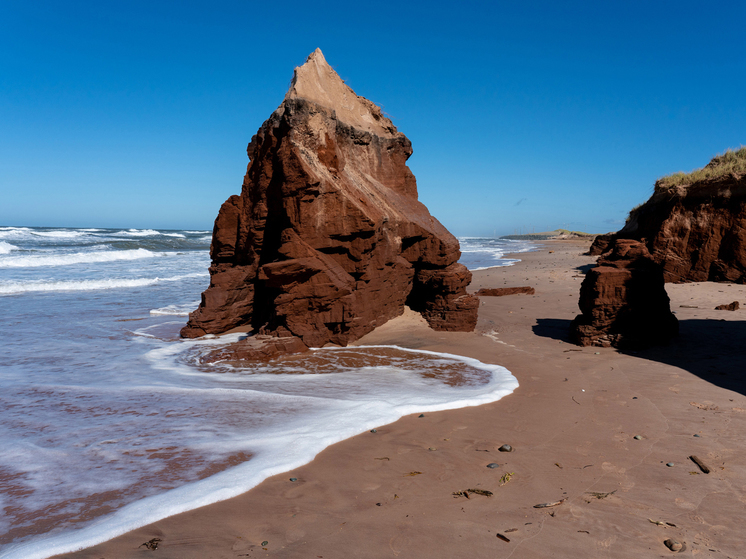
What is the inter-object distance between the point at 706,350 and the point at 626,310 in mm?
1251

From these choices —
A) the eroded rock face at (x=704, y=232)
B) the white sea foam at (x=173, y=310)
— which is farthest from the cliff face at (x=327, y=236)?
the eroded rock face at (x=704, y=232)

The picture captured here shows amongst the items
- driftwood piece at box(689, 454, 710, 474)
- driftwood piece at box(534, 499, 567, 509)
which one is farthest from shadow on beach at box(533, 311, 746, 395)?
driftwood piece at box(534, 499, 567, 509)

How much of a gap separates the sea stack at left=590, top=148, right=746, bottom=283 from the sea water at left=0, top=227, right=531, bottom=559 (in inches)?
458

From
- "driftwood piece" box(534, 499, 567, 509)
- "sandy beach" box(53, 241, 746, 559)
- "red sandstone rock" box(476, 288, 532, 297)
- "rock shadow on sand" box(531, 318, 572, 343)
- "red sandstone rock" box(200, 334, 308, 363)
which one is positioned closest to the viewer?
"sandy beach" box(53, 241, 746, 559)

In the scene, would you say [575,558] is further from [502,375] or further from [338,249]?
[338,249]

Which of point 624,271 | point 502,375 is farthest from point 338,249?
point 624,271

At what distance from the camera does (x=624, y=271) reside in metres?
7.51

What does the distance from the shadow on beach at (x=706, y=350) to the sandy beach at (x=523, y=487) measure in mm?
84

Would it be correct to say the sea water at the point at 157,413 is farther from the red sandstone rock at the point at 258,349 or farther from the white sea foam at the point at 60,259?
the white sea foam at the point at 60,259

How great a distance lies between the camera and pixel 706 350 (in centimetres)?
698

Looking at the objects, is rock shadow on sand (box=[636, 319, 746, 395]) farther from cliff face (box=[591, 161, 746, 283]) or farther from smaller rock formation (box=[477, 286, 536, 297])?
cliff face (box=[591, 161, 746, 283])

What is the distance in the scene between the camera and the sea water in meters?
3.19

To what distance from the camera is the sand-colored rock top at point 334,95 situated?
26.1ft

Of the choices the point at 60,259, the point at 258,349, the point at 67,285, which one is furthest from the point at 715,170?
the point at 60,259
